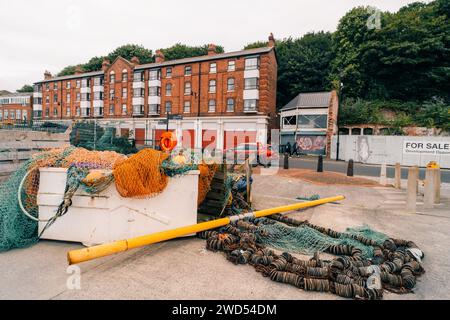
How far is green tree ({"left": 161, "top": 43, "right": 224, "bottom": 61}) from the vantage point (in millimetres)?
52719

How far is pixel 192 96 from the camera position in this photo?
37719 millimetres

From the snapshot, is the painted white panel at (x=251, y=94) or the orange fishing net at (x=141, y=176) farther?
the painted white panel at (x=251, y=94)

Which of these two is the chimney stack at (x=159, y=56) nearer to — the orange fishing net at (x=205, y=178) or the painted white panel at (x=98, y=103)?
the painted white panel at (x=98, y=103)

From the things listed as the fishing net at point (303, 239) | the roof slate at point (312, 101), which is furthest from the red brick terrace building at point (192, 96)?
the fishing net at point (303, 239)

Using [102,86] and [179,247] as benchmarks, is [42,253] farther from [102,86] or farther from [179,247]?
[102,86]

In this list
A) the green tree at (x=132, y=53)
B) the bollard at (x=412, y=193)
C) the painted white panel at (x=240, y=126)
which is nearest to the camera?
the bollard at (x=412, y=193)

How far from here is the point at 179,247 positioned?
4.54 metres

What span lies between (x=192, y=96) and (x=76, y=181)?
114 ft

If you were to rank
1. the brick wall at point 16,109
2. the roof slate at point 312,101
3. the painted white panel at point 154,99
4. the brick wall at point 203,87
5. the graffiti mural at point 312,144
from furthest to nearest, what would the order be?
the brick wall at point 16,109
the painted white panel at point 154,99
the brick wall at point 203,87
the roof slate at point 312,101
the graffiti mural at point 312,144

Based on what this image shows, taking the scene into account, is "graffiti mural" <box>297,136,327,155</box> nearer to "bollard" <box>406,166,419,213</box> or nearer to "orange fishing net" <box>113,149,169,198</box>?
"bollard" <box>406,166,419,213</box>

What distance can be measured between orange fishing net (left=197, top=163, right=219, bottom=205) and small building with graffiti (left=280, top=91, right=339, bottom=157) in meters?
26.3

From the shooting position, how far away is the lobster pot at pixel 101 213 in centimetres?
448

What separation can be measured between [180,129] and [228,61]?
11785 millimetres

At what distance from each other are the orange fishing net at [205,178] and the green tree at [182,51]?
51.7 m
